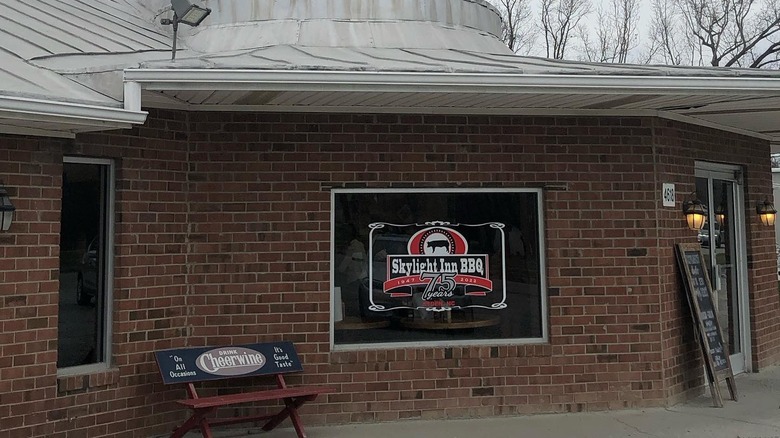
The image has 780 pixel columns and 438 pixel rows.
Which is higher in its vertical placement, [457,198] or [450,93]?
[450,93]

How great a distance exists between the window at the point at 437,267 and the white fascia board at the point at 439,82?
4.71 ft

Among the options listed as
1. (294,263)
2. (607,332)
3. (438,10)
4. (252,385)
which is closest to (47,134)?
(294,263)

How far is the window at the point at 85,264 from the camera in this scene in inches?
226

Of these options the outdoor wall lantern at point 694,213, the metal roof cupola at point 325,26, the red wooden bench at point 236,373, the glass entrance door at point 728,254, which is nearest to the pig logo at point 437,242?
the red wooden bench at point 236,373

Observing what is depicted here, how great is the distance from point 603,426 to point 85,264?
4521 millimetres

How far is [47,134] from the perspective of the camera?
543cm

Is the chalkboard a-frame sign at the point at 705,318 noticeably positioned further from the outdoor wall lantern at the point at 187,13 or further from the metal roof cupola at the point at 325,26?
the outdoor wall lantern at the point at 187,13

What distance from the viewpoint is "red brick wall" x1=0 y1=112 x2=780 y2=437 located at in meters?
5.92

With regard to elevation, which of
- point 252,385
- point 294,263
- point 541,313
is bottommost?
point 252,385

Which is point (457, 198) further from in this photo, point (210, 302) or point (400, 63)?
point (210, 302)

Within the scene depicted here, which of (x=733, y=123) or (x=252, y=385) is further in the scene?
(x=733, y=123)

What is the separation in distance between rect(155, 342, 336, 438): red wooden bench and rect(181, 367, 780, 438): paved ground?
34cm

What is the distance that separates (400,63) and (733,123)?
404cm

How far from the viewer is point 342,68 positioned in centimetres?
529
